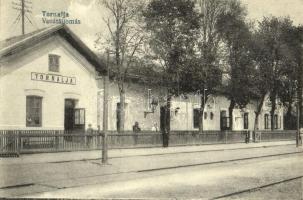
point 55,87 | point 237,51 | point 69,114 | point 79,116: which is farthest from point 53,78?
point 237,51

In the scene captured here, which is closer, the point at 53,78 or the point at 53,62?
the point at 53,78

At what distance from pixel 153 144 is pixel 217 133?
6761mm

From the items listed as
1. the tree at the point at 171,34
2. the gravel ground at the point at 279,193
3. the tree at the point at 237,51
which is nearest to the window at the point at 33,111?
the tree at the point at 171,34

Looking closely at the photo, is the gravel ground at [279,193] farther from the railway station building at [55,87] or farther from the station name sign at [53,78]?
the station name sign at [53,78]

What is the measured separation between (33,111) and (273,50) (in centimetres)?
2033

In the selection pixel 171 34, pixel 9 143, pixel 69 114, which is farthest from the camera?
pixel 171 34

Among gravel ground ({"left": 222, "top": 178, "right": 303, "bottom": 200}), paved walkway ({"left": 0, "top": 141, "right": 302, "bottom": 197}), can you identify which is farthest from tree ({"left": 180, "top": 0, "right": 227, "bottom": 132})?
gravel ground ({"left": 222, "top": 178, "right": 303, "bottom": 200})

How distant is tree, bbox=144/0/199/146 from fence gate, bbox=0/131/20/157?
35.2 ft

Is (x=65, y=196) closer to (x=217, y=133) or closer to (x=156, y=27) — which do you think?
(x=156, y=27)

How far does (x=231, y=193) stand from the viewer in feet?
31.0

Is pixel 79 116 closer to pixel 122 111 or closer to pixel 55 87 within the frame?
pixel 55 87

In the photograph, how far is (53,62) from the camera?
22062 millimetres

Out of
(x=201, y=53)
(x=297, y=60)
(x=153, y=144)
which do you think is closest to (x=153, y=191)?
(x=153, y=144)

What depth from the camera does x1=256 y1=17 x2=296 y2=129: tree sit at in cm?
3416
